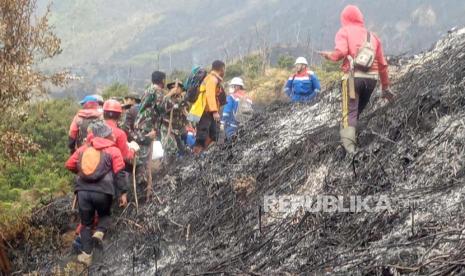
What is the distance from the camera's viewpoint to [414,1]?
7269 cm

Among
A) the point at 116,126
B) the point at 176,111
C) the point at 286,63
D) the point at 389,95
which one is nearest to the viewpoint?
the point at 389,95

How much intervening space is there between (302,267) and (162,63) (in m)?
70.0

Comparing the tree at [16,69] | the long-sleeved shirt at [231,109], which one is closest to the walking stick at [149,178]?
the tree at [16,69]

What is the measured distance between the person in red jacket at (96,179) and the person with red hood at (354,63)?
7.88ft

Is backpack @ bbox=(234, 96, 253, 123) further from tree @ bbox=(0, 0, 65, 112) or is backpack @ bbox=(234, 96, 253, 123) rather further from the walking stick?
tree @ bbox=(0, 0, 65, 112)

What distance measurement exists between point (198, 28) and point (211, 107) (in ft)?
274

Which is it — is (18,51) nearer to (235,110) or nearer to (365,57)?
(235,110)

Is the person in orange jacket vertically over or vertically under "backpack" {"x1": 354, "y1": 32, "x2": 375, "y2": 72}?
under

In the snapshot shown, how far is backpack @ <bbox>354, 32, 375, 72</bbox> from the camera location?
20.6ft

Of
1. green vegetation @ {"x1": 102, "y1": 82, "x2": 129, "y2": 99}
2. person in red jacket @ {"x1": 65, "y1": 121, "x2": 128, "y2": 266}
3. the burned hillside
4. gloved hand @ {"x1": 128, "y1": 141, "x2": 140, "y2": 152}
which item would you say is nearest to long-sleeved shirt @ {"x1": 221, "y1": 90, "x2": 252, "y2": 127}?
the burned hillside

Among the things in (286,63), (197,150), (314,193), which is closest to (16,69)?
(197,150)

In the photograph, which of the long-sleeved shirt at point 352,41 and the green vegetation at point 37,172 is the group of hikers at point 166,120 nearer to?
the long-sleeved shirt at point 352,41

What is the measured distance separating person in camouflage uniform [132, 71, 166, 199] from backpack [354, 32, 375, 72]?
2969mm

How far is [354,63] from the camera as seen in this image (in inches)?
247
